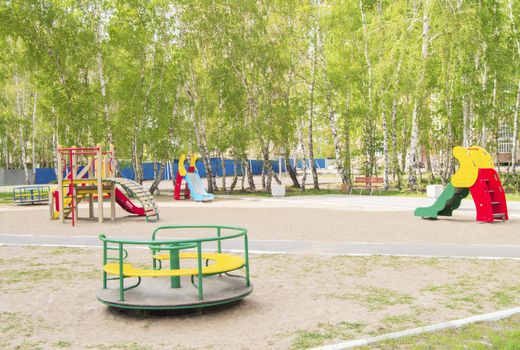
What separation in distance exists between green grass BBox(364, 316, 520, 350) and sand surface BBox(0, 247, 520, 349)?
15.3 inches

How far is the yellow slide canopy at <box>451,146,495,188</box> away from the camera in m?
14.5

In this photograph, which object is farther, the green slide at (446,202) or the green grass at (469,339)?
the green slide at (446,202)

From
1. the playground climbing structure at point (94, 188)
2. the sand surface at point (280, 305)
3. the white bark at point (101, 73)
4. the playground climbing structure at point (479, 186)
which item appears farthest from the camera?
the white bark at point (101, 73)

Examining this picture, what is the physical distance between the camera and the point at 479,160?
48.4 feet

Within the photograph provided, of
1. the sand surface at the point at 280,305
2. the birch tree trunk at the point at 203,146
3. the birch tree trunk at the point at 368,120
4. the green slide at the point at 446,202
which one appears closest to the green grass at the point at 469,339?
the sand surface at the point at 280,305

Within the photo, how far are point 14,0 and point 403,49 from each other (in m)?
18.0

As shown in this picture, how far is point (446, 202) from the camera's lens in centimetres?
1509

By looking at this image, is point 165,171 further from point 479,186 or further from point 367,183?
point 479,186

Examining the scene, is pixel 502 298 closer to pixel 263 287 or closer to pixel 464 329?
pixel 464 329

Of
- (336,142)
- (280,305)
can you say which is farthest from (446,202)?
(336,142)

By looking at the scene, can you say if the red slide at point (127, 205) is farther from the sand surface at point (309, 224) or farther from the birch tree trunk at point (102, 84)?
the birch tree trunk at point (102, 84)

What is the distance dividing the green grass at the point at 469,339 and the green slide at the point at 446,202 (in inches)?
390

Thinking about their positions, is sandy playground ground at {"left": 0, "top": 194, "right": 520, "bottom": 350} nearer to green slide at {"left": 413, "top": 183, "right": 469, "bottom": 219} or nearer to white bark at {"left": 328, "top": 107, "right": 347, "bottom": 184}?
green slide at {"left": 413, "top": 183, "right": 469, "bottom": 219}

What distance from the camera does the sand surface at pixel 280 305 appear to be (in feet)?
17.3
